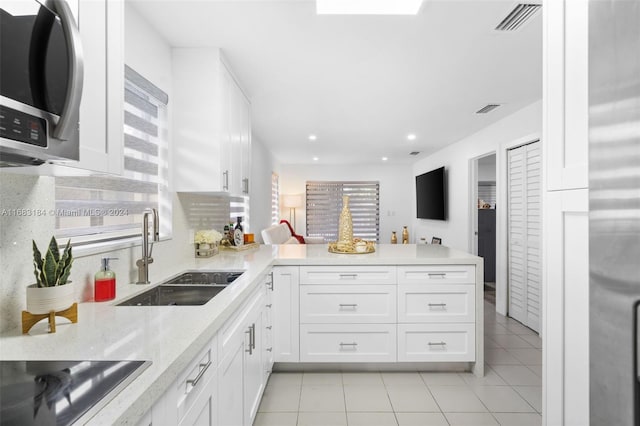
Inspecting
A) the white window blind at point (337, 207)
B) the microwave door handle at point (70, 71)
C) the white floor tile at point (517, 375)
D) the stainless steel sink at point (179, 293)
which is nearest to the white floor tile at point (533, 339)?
the white floor tile at point (517, 375)

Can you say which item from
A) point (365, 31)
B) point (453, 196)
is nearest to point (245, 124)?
point (365, 31)

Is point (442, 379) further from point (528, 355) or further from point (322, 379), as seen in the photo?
point (528, 355)

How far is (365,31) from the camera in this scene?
2201mm

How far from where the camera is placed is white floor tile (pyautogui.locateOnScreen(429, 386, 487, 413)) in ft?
7.18

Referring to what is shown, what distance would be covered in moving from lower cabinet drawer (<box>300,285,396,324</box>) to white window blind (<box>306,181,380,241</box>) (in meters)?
6.32

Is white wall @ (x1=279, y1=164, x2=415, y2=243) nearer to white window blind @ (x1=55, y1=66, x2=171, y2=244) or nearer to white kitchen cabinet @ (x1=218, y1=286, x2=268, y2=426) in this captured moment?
white window blind @ (x1=55, y1=66, x2=171, y2=244)

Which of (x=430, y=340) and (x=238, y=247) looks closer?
(x=430, y=340)

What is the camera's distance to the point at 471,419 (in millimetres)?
A: 2086

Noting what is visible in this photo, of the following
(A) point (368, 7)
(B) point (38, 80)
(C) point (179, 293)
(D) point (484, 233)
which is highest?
(A) point (368, 7)

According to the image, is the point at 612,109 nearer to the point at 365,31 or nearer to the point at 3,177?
the point at 3,177

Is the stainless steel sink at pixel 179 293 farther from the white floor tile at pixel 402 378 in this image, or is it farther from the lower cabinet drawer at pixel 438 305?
the white floor tile at pixel 402 378

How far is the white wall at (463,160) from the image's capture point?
152 inches

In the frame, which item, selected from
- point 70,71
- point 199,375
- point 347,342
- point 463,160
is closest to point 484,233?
point 463,160

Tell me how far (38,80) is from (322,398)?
7.48ft
